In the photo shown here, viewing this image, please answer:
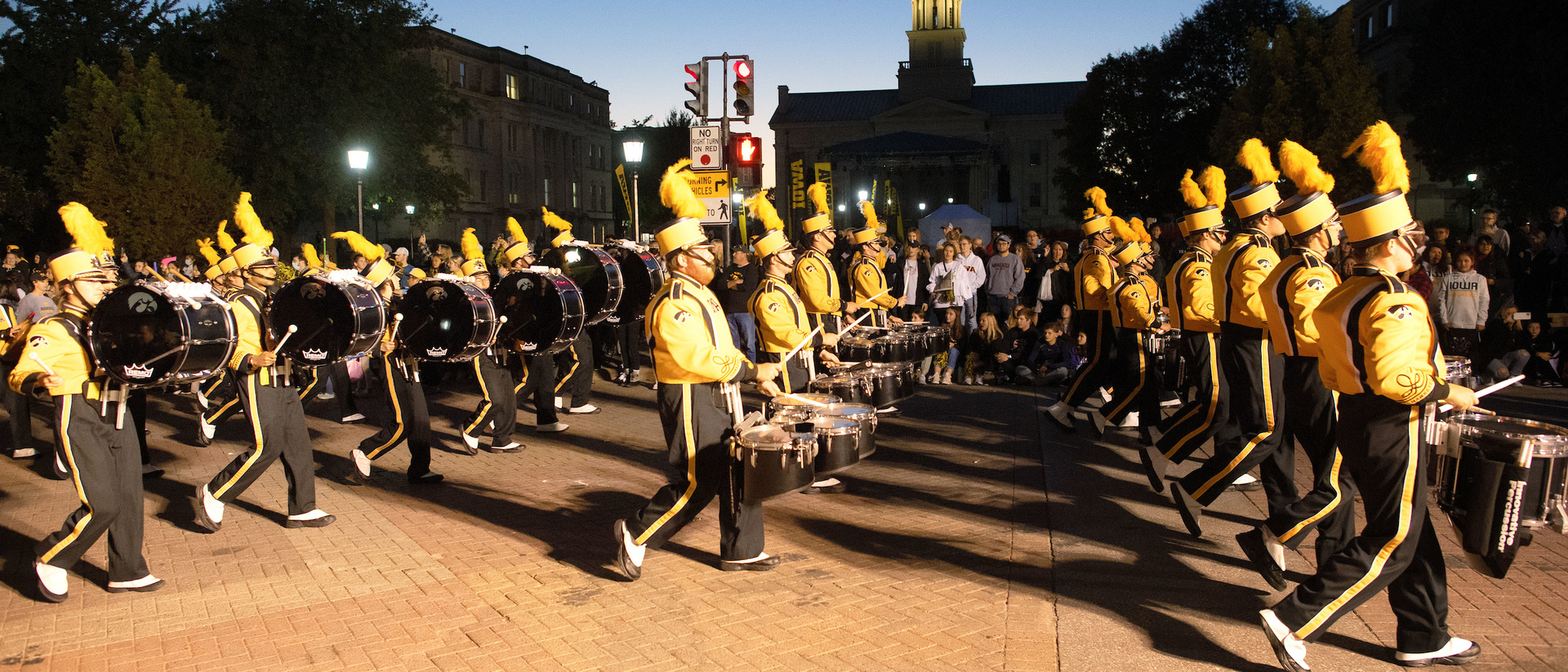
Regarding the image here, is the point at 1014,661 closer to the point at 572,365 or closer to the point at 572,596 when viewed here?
the point at 572,596

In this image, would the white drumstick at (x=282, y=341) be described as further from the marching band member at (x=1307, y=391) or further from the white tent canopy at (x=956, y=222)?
the white tent canopy at (x=956, y=222)

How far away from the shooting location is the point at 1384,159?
473cm

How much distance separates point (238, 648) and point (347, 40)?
124 ft

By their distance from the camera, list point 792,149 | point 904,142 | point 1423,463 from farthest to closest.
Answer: point 792,149 < point 904,142 < point 1423,463

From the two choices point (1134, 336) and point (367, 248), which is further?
point (367, 248)

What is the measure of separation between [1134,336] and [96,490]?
735 centimetres

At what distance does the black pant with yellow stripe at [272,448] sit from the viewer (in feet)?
24.0

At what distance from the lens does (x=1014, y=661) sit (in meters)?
4.72

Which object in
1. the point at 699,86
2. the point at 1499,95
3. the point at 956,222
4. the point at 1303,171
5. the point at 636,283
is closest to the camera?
the point at 1303,171

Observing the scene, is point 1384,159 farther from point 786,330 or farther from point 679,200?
point 786,330

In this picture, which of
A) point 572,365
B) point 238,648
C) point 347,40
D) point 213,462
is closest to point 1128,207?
point 347,40

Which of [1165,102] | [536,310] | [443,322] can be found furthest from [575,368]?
[1165,102]

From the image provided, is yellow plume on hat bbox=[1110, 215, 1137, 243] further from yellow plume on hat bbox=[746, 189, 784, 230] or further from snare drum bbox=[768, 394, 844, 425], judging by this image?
snare drum bbox=[768, 394, 844, 425]

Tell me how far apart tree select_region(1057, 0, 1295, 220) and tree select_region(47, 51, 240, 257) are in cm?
3605
